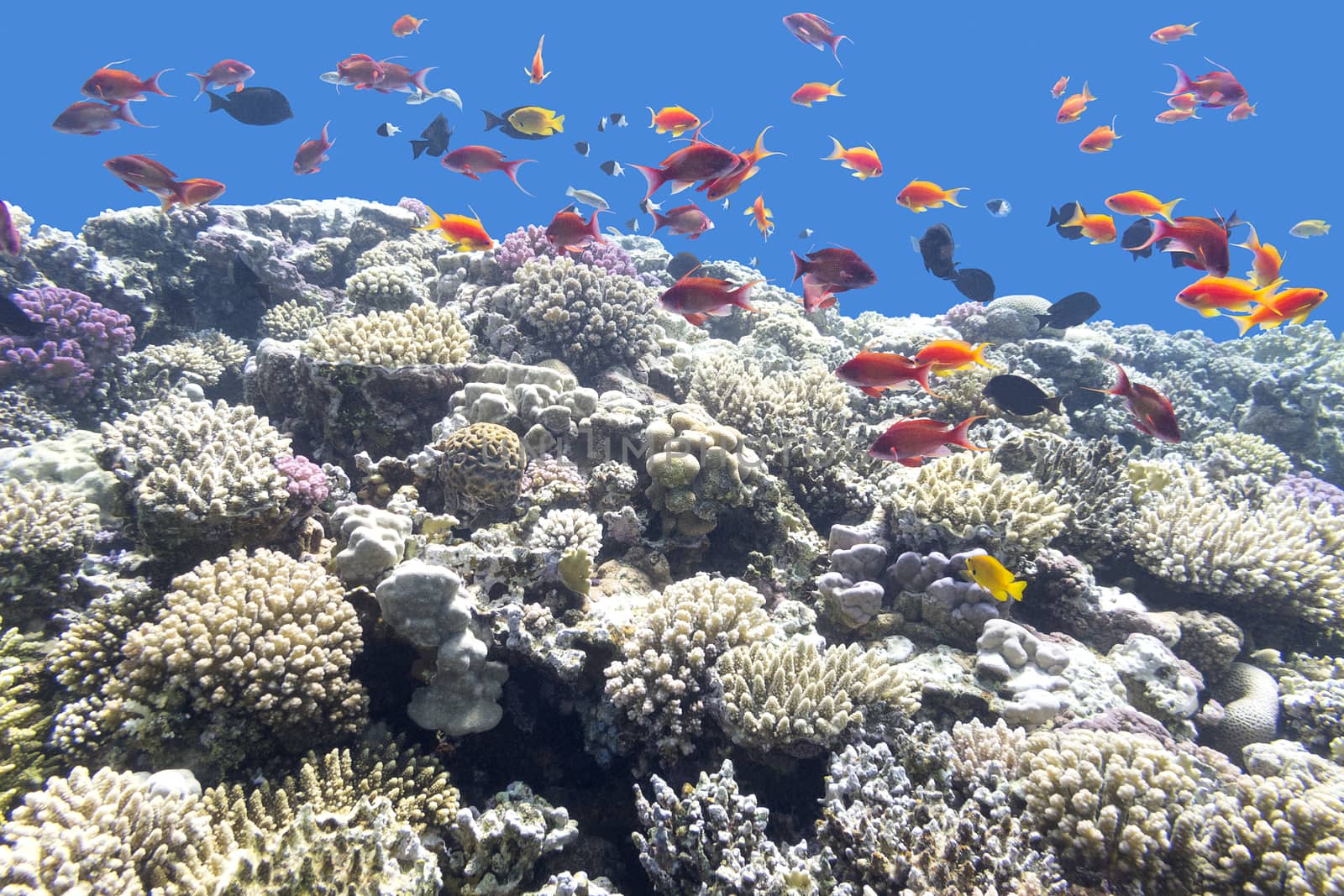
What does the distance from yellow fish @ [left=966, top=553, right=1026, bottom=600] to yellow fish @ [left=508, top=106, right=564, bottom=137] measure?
6.20m

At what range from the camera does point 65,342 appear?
6543mm

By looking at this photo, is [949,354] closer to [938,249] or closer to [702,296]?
[702,296]

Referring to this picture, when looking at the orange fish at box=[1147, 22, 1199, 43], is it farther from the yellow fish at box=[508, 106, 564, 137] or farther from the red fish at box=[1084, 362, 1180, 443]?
the yellow fish at box=[508, 106, 564, 137]

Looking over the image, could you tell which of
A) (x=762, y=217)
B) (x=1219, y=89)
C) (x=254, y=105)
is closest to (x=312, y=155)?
(x=254, y=105)

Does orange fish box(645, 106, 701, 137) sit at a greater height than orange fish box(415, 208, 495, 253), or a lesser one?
greater

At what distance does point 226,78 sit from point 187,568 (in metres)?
7.36

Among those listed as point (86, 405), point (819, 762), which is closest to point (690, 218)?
point (819, 762)

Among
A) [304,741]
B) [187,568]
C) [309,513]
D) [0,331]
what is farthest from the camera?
[0,331]

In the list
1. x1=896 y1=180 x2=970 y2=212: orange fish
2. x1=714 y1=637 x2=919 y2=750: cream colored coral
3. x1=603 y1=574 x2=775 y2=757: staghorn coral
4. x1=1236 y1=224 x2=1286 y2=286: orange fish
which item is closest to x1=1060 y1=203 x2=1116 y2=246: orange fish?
x1=1236 y1=224 x2=1286 y2=286: orange fish

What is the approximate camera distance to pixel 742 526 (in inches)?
189

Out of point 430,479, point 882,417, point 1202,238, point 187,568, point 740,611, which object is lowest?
point 187,568

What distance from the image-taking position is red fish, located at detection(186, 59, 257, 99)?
741 cm

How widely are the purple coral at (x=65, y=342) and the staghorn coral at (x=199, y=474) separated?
A: 3.59 m

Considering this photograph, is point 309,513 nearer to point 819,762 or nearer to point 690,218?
point 819,762
